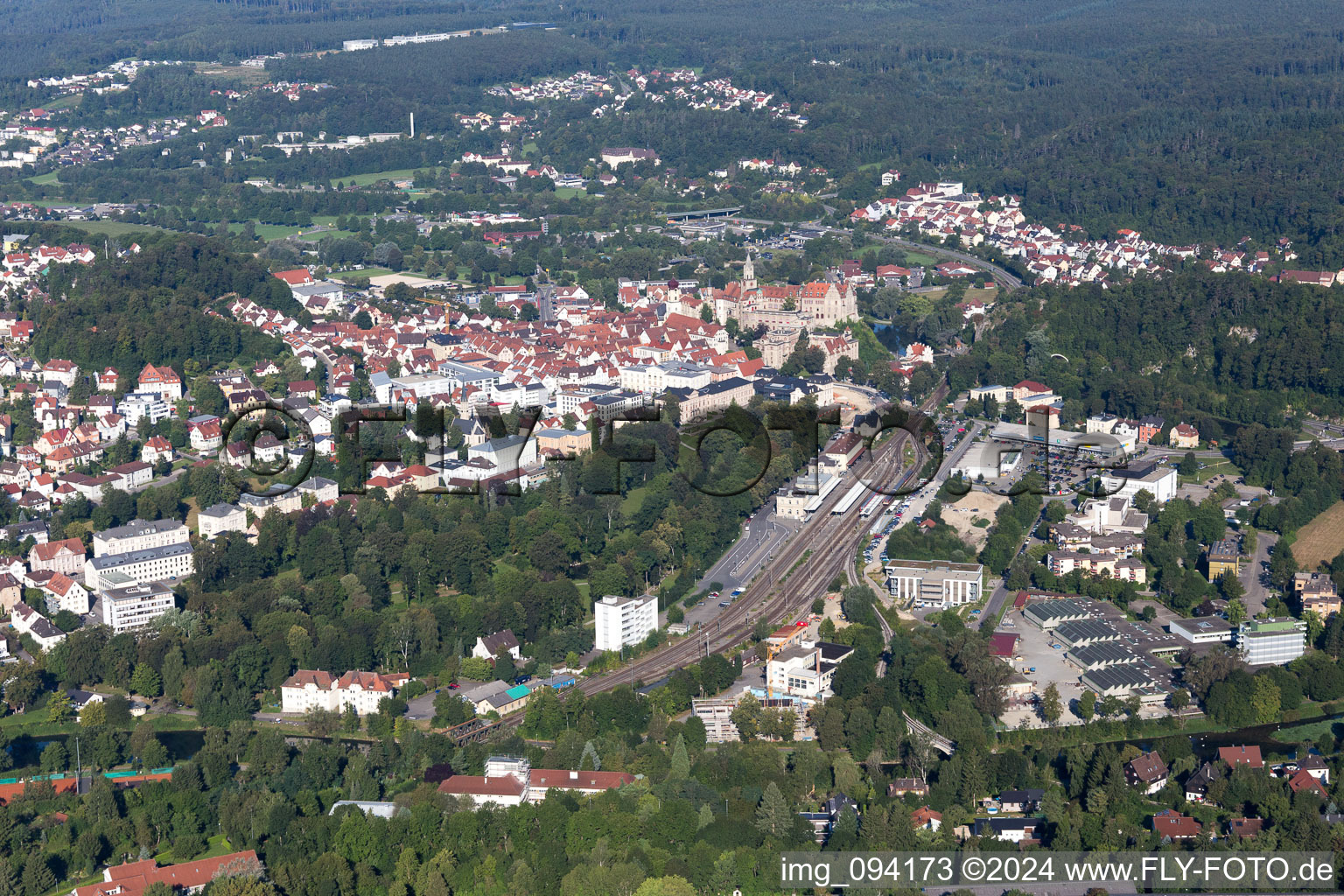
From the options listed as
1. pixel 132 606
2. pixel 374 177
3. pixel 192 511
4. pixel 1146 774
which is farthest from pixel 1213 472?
pixel 374 177

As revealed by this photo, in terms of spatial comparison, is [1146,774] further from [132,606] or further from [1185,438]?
[1185,438]

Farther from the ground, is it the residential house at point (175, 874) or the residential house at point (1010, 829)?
the residential house at point (175, 874)

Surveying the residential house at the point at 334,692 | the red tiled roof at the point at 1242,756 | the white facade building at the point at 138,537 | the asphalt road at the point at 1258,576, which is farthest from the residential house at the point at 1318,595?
the white facade building at the point at 138,537

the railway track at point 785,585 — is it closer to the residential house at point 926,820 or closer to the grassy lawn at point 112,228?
the residential house at point 926,820

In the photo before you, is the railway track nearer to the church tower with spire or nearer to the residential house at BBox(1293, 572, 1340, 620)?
the residential house at BBox(1293, 572, 1340, 620)

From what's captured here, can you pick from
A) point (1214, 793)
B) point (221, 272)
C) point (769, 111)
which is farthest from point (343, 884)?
point (769, 111)

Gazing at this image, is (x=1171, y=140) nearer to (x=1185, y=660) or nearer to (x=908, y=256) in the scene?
(x=908, y=256)
